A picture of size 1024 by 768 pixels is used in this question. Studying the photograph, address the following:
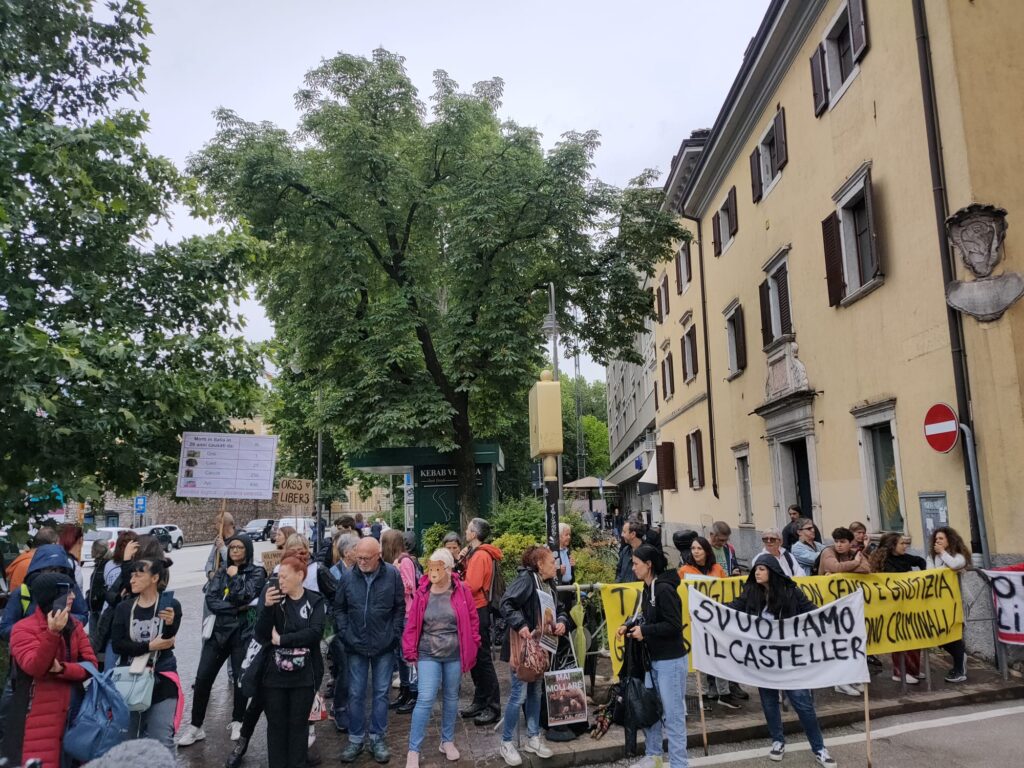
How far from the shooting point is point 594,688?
7535 mm

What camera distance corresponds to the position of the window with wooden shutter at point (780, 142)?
1488 cm

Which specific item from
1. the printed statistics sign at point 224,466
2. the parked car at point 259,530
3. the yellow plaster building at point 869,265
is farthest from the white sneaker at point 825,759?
the parked car at point 259,530

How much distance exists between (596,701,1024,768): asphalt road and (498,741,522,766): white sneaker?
0.81 metres

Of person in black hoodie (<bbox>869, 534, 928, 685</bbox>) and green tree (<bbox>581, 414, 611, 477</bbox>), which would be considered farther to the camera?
green tree (<bbox>581, 414, 611, 477</bbox>)

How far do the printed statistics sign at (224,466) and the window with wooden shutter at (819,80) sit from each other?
11.2 m

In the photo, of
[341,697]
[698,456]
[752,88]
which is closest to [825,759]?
[341,697]

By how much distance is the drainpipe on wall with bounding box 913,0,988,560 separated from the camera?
29.3ft

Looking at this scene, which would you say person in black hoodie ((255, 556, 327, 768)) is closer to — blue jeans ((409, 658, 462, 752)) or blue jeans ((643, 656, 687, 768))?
blue jeans ((409, 658, 462, 752))

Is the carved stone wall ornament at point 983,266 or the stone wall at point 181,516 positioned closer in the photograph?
the carved stone wall ornament at point 983,266

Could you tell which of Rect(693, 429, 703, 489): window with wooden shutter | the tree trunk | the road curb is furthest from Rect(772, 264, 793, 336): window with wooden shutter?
the road curb

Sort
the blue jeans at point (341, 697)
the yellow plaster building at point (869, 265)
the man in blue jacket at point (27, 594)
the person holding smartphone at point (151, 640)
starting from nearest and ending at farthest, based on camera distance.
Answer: the man in blue jacket at point (27, 594) → the person holding smartphone at point (151, 640) → the blue jeans at point (341, 697) → the yellow plaster building at point (869, 265)

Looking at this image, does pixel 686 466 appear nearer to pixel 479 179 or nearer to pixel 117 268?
→ pixel 479 179

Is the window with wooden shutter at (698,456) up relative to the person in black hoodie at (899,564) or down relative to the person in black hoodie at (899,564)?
up

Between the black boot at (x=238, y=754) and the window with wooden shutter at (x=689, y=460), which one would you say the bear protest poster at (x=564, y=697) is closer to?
the black boot at (x=238, y=754)
